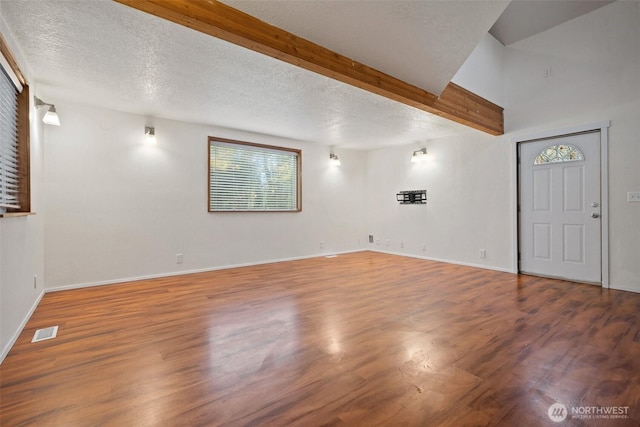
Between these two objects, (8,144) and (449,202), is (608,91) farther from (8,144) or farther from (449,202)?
(8,144)

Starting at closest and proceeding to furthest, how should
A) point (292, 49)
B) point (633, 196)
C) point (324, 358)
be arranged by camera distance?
point (324, 358), point (292, 49), point (633, 196)

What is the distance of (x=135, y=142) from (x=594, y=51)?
20.8ft

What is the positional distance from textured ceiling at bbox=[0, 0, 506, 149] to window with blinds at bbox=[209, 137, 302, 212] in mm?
949

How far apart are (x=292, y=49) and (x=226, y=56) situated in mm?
686

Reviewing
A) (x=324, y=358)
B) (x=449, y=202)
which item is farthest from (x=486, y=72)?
(x=324, y=358)

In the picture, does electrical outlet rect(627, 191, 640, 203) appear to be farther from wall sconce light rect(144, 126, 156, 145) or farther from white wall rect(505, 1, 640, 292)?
wall sconce light rect(144, 126, 156, 145)

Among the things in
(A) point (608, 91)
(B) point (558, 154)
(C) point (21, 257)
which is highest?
(A) point (608, 91)

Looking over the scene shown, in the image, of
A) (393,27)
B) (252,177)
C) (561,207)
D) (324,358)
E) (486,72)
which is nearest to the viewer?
(324,358)

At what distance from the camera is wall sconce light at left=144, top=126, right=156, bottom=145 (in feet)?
13.9

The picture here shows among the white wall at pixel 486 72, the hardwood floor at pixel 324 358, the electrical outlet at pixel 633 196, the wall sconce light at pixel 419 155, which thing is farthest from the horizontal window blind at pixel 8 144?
the electrical outlet at pixel 633 196

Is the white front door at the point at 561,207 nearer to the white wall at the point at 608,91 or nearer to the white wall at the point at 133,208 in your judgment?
the white wall at the point at 608,91

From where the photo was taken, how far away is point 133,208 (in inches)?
164

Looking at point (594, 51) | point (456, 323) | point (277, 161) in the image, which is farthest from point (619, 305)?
point (277, 161)

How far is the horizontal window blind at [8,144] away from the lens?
2.25 meters
